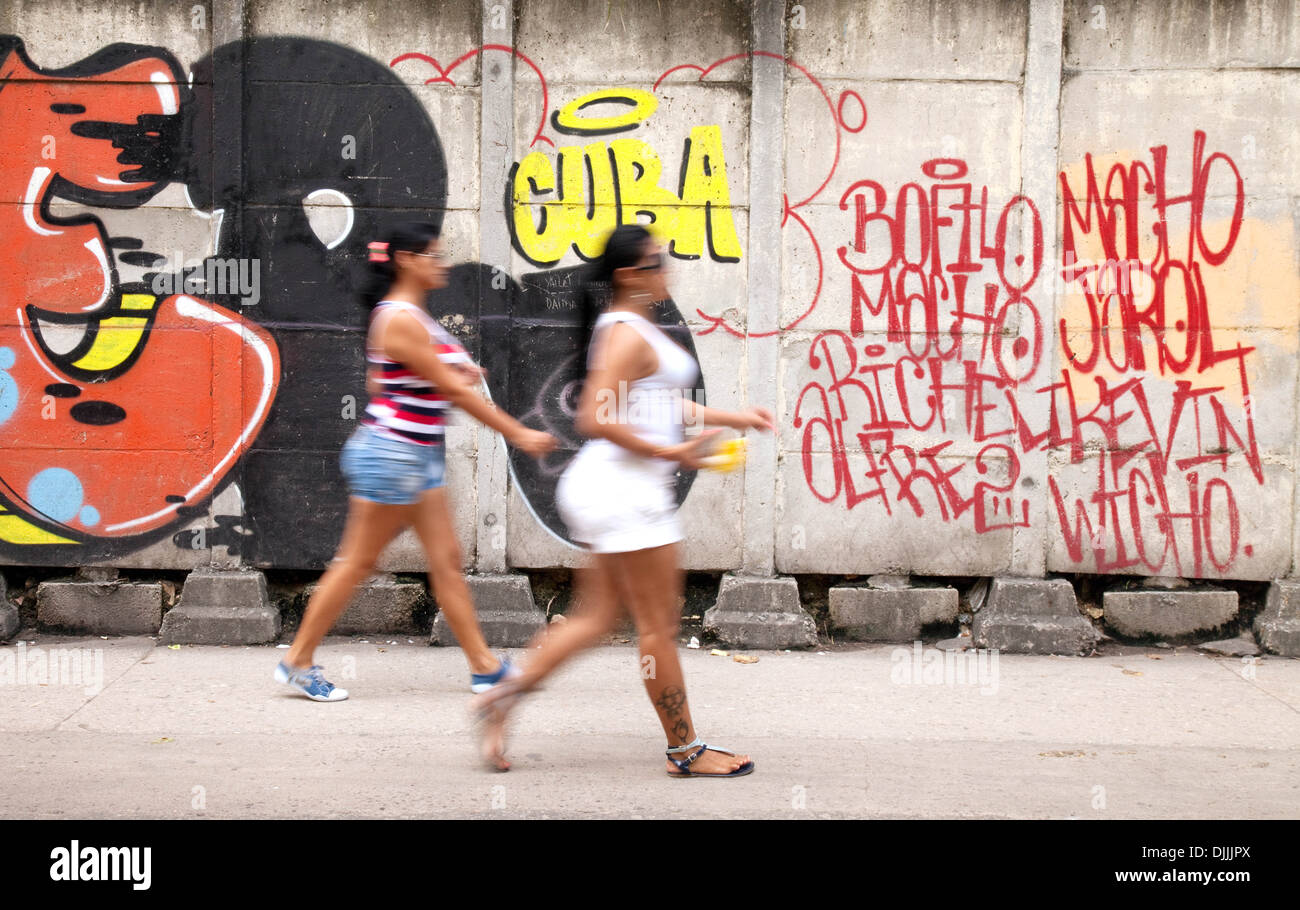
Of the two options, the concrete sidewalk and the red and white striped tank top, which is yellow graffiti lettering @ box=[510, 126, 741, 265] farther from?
the concrete sidewalk

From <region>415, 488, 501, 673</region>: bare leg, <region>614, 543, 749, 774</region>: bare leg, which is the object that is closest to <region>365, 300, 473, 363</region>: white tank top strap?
<region>415, 488, 501, 673</region>: bare leg

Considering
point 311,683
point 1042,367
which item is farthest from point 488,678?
point 1042,367

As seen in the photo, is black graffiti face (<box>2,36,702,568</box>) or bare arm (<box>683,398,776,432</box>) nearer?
bare arm (<box>683,398,776,432</box>)

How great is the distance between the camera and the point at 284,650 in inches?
235

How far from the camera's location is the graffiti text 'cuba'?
6.16 metres

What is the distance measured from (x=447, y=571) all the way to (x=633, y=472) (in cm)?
117

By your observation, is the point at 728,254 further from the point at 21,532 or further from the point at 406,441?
the point at 21,532

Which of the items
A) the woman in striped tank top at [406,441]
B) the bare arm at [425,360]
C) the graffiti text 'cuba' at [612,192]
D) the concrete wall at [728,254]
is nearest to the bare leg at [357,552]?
the woman in striped tank top at [406,441]

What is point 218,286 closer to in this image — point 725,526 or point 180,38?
point 180,38

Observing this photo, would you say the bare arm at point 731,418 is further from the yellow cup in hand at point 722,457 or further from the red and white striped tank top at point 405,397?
the red and white striped tank top at point 405,397

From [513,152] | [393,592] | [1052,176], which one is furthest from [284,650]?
[1052,176]

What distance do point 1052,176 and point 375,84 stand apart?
130 inches

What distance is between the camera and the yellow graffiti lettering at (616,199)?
6.16 metres

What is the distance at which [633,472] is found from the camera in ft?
12.8
